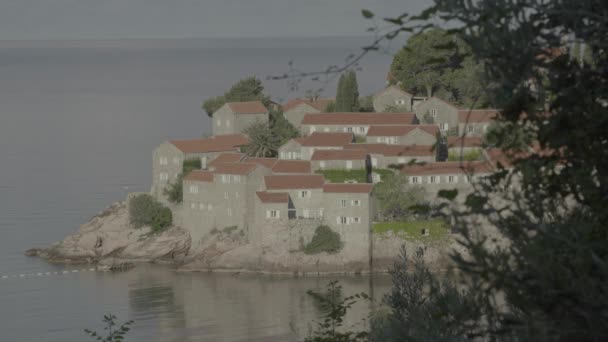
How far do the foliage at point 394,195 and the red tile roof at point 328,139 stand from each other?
9.48 ft

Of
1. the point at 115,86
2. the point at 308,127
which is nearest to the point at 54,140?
the point at 308,127

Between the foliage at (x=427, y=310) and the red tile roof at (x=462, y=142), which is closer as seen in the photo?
the red tile roof at (x=462, y=142)

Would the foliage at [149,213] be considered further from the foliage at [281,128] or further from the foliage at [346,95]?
the foliage at [346,95]

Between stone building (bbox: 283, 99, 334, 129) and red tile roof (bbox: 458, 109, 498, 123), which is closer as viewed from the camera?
red tile roof (bbox: 458, 109, 498, 123)

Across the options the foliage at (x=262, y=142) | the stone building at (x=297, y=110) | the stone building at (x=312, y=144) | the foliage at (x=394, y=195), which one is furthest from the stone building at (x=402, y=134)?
the stone building at (x=297, y=110)

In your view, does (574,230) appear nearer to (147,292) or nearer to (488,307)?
(488,307)

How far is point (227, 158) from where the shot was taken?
1607 inches

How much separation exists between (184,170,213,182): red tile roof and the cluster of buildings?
0.03 meters

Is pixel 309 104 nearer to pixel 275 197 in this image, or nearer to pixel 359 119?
pixel 359 119

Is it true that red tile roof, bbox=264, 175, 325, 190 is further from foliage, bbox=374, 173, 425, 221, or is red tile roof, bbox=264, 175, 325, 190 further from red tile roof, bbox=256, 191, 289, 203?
foliage, bbox=374, 173, 425, 221

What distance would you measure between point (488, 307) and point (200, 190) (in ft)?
114

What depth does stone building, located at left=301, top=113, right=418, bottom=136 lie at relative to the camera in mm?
42750

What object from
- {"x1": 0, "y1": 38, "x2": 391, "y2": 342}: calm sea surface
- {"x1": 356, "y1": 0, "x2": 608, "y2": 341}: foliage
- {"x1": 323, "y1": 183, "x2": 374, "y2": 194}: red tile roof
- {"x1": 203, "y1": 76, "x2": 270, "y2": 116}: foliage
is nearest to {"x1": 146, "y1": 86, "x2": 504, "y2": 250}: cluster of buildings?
{"x1": 323, "y1": 183, "x2": 374, "y2": 194}: red tile roof

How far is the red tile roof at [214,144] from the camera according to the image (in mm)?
42812
